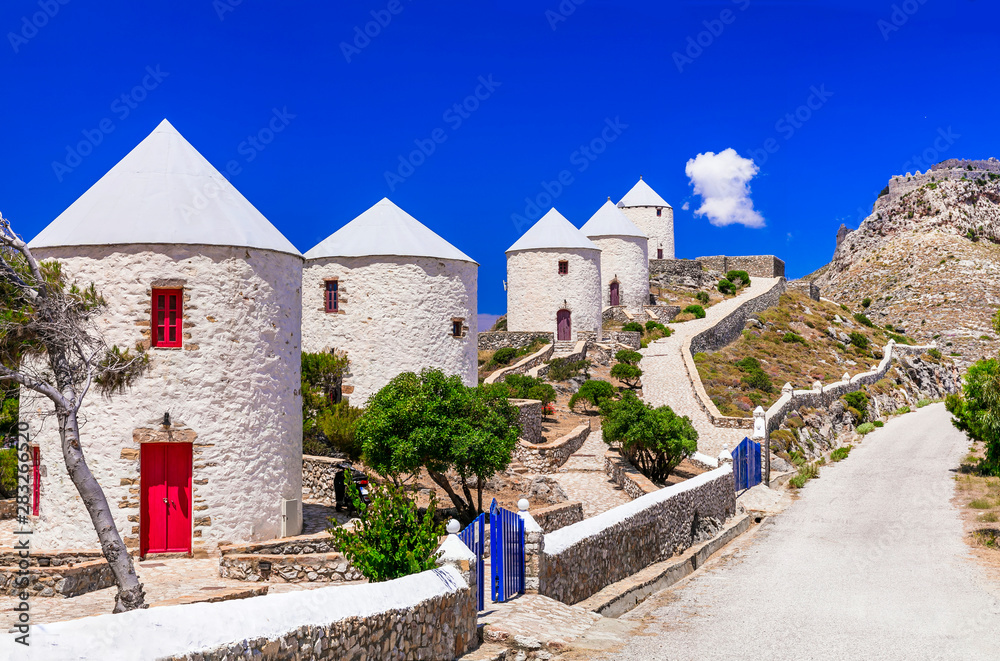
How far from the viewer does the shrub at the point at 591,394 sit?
2966cm

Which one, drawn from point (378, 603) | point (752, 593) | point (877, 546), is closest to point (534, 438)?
point (877, 546)

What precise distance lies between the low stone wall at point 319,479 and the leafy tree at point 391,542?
8.97m

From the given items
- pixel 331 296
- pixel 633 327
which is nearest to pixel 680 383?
pixel 633 327

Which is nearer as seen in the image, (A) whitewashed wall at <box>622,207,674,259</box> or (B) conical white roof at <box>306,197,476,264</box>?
(B) conical white roof at <box>306,197,476,264</box>

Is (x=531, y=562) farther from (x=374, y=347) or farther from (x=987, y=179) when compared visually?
(x=987, y=179)

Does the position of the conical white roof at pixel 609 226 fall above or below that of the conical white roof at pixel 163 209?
above

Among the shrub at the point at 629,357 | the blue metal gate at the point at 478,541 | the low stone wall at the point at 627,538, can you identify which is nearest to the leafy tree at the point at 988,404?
the low stone wall at the point at 627,538

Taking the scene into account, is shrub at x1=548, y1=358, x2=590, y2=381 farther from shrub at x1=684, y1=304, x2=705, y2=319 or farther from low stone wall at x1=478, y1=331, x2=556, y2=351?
shrub at x1=684, y1=304, x2=705, y2=319

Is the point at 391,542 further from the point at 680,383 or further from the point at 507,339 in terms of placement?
the point at 507,339

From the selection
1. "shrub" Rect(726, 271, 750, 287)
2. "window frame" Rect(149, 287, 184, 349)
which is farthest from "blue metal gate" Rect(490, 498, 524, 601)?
"shrub" Rect(726, 271, 750, 287)

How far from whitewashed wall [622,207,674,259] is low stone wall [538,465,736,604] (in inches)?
1610

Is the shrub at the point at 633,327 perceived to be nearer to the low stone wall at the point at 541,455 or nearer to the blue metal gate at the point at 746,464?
the blue metal gate at the point at 746,464

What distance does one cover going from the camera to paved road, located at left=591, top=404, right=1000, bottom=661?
9.32m

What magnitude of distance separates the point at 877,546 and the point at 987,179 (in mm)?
85030
